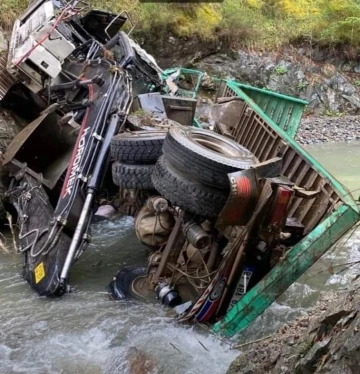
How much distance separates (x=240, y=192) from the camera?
3.40 metres

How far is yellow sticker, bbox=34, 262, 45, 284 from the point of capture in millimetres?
4488

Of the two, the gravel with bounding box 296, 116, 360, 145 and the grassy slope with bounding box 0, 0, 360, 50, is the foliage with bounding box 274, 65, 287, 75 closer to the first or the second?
the grassy slope with bounding box 0, 0, 360, 50

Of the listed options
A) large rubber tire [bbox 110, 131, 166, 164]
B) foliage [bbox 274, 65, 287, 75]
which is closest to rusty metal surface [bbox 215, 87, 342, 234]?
large rubber tire [bbox 110, 131, 166, 164]

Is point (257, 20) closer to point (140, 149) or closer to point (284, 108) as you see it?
point (284, 108)

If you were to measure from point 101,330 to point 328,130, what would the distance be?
11.7 meters

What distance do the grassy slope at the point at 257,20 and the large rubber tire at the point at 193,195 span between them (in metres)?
11.0

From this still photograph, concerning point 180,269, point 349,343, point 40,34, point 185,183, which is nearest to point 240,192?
point 185,183

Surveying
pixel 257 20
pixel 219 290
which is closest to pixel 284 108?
pixel 219 290

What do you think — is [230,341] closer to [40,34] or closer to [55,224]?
[55,224]

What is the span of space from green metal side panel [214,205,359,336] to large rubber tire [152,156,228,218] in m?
0.64

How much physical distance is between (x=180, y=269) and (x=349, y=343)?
2344 millimetres

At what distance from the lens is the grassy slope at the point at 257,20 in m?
14.2

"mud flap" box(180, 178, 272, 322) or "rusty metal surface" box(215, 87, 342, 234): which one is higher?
"rusty metal surface" box(215, 87, 342, 234)

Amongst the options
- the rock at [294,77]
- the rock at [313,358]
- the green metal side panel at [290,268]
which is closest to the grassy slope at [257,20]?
the rock at [294,77]
